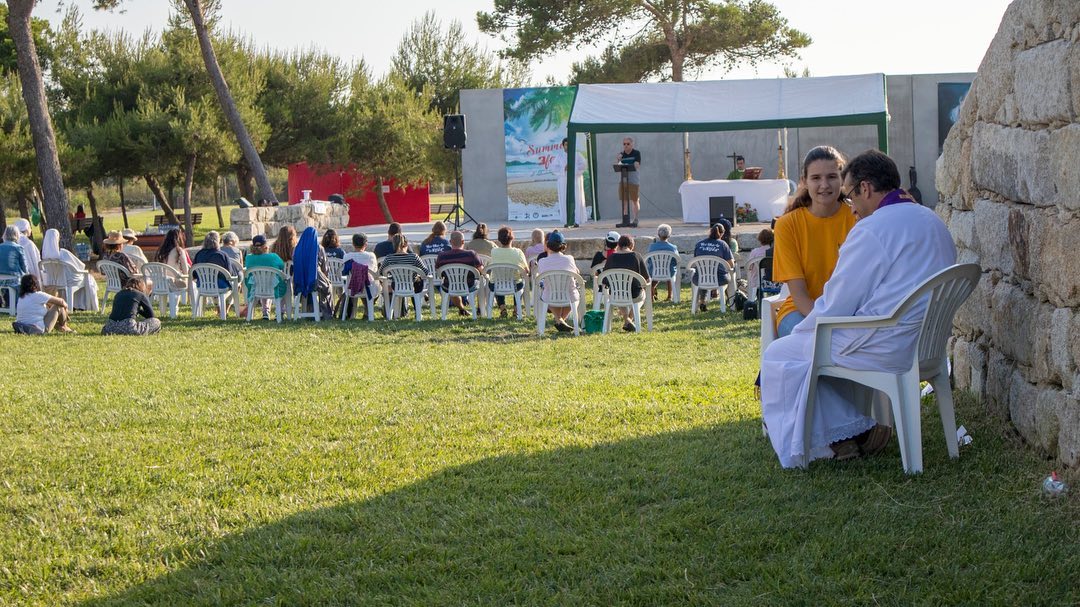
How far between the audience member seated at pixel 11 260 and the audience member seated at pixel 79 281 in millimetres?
601

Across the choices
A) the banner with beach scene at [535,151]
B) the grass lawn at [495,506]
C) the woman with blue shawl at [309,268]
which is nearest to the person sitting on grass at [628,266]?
the woman with blue shawl at [309,268]

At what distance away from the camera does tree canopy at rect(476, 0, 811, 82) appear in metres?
30.1

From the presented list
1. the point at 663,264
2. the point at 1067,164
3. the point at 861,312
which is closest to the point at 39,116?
the point at 663,264

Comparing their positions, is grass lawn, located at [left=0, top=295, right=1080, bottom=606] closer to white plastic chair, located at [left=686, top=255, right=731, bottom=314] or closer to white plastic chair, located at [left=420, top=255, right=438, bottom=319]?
white plastic chair, located at [left=420, top=255, right=438, bottom=319]

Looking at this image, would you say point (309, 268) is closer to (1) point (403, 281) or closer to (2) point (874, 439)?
(1) point (403, 281)

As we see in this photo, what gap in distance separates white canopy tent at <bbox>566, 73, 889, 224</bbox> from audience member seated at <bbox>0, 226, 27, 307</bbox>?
8801mm

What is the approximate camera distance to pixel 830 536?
3686mm

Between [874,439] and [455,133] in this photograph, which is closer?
[874,439]

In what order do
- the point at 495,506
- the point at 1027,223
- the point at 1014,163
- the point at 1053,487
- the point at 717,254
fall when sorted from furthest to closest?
the point at 717,254
the point at 1014,163
the point at 1027,223
the point at 495,506
the point at 1053,487

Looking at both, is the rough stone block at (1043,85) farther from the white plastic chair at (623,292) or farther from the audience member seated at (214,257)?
the audience member seated at (214,257)

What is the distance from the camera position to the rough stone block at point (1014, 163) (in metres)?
4.32

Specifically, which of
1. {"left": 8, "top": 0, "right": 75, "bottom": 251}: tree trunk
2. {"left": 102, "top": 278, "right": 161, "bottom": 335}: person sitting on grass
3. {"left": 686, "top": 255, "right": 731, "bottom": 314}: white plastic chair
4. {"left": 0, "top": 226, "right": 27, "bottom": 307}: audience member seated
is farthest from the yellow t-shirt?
{"left": 8, "top": 0, "right": 75, "bottom": 251}: tree trunk

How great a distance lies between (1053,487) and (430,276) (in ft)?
31.7

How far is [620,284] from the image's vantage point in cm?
1155
